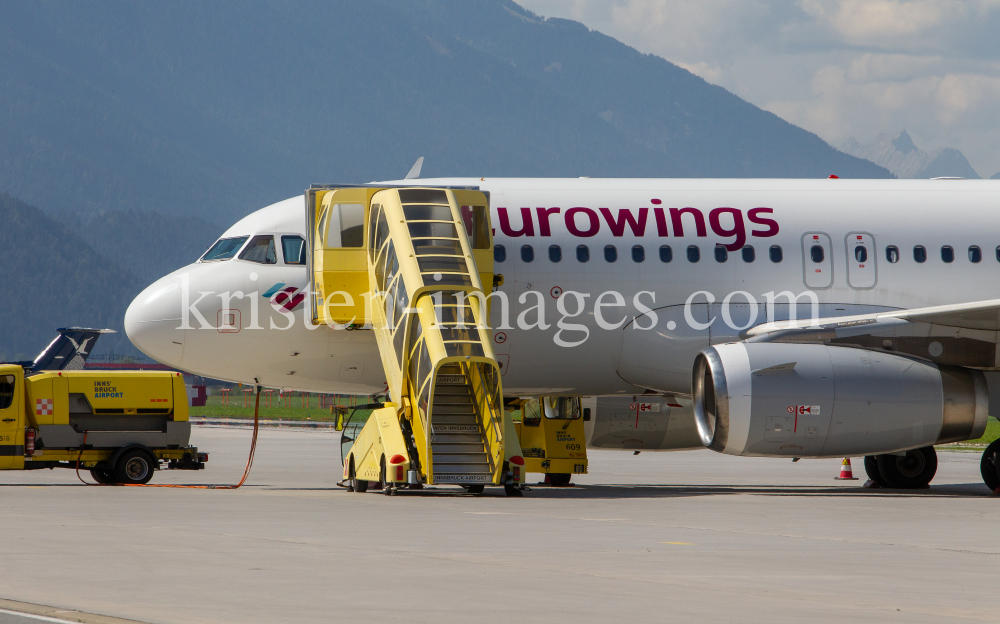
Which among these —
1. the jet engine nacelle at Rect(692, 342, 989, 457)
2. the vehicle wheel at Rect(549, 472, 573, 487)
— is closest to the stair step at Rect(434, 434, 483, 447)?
the jet engine nacelle at Rect(692, 342, 989, 457)

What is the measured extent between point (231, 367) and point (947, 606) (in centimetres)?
1341

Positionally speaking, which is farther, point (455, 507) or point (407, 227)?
point (407, 227)

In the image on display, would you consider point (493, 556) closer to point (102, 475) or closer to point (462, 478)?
point (462, 478)

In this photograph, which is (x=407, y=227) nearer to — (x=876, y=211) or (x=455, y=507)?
(x=455, y=507)

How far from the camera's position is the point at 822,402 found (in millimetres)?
17797

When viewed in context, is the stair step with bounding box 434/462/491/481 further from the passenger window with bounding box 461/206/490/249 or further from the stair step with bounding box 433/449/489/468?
the passenger window with bounding box 461/206/490/249

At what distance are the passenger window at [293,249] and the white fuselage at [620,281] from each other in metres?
0.14

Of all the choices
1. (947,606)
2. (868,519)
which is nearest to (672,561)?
(947,606)

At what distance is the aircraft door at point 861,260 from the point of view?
66.8 feet

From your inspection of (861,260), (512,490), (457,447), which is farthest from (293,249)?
(861,260)

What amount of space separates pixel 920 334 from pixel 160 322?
38.0 feet

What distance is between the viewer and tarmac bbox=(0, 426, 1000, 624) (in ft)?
26.7

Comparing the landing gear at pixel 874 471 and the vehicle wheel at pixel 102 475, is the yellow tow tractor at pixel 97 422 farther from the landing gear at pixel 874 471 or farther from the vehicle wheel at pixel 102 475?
the landing gear at pixel 874 471

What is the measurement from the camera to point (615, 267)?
19891 mm
